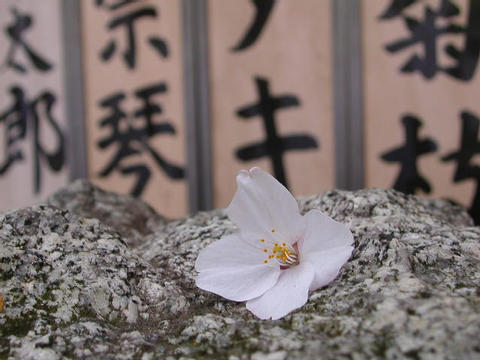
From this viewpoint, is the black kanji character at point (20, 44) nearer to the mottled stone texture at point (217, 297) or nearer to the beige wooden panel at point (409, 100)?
the beige wooden panel at point (409, 100)

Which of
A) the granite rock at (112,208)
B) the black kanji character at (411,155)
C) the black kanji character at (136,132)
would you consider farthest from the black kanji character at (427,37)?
the granite rock at (112,208)

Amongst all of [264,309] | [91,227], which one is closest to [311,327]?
[264,309]

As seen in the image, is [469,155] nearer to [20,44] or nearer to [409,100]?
[409,100]

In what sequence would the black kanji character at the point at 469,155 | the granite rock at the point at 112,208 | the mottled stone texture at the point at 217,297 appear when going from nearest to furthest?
the mottled stone texture at the point at 217,297 < the granite rock at the point at 112,208 < the black kanji character at the point at 469,155

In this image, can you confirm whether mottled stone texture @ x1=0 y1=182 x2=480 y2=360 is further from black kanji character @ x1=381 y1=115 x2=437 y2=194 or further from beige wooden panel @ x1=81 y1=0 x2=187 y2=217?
beige wooden panel @ x1=81 y1=0 x2=187 y2=217

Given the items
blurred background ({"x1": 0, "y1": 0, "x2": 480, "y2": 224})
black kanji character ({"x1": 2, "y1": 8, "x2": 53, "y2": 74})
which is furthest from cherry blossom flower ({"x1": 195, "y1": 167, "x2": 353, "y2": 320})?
black kanji character ({"x1": 2, "y1": 8, "x2": 53, "y2": 74})

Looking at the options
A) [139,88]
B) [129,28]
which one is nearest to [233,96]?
[139,88]
